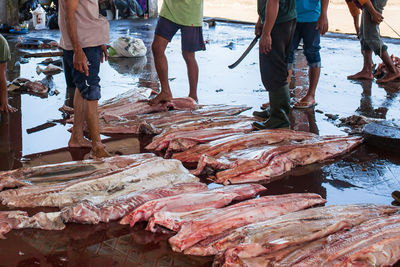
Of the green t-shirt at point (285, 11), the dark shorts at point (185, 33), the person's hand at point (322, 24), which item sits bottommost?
the dark shorts at point (185, 33)

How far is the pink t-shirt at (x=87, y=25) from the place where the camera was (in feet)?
16.7

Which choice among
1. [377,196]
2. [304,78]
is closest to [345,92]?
[304,78]

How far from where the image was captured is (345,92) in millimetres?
8773

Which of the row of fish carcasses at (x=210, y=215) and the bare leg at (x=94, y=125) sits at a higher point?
the bare leg at (x=94, y=125)

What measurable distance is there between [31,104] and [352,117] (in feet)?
15.2

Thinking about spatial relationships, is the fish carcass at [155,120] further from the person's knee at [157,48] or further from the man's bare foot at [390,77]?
the man's bare foot at [390,77]

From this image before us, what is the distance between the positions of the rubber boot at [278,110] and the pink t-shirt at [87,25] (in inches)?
88.8

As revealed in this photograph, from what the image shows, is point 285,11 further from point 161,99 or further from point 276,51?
point 161,99

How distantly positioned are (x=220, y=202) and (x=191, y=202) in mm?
270

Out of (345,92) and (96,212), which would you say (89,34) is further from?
(345,92)

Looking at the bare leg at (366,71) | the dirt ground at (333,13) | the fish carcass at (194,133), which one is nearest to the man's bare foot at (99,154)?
the fish carcass at (194,133)

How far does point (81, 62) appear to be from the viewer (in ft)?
16.7

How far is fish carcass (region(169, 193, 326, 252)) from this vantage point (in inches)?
147

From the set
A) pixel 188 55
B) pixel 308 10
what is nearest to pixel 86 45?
pixel 188 55
